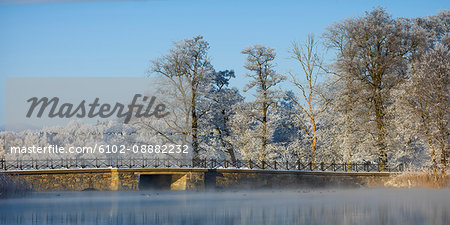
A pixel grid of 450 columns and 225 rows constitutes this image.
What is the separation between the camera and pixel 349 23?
128 ft

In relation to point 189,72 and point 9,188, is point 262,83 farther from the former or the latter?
point 9,188

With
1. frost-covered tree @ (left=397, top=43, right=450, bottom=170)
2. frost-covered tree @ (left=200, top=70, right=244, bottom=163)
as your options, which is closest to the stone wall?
frost-covered tree @ (left=397, top=43, right=450, bottom=170)

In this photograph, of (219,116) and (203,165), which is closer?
(203,165)

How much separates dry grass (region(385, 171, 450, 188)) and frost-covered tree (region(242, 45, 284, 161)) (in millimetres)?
12471

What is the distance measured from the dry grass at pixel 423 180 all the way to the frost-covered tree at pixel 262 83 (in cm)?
1247

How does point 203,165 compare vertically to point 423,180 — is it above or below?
above

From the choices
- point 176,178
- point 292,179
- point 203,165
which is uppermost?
point 203,165

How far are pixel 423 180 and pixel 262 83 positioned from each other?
55.6 feet

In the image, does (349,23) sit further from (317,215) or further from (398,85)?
(317,215)

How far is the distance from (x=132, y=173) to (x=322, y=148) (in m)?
15.3

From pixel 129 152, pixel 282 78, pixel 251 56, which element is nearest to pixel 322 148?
pixel 282 78

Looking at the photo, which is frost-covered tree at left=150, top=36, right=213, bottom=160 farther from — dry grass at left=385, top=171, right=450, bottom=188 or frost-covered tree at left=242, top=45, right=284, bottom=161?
Result: dry grass at left=385, top=171, right=450, bottom=188

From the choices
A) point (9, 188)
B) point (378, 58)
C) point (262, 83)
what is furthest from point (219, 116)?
point (9, 188)

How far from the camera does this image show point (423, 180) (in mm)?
30156
